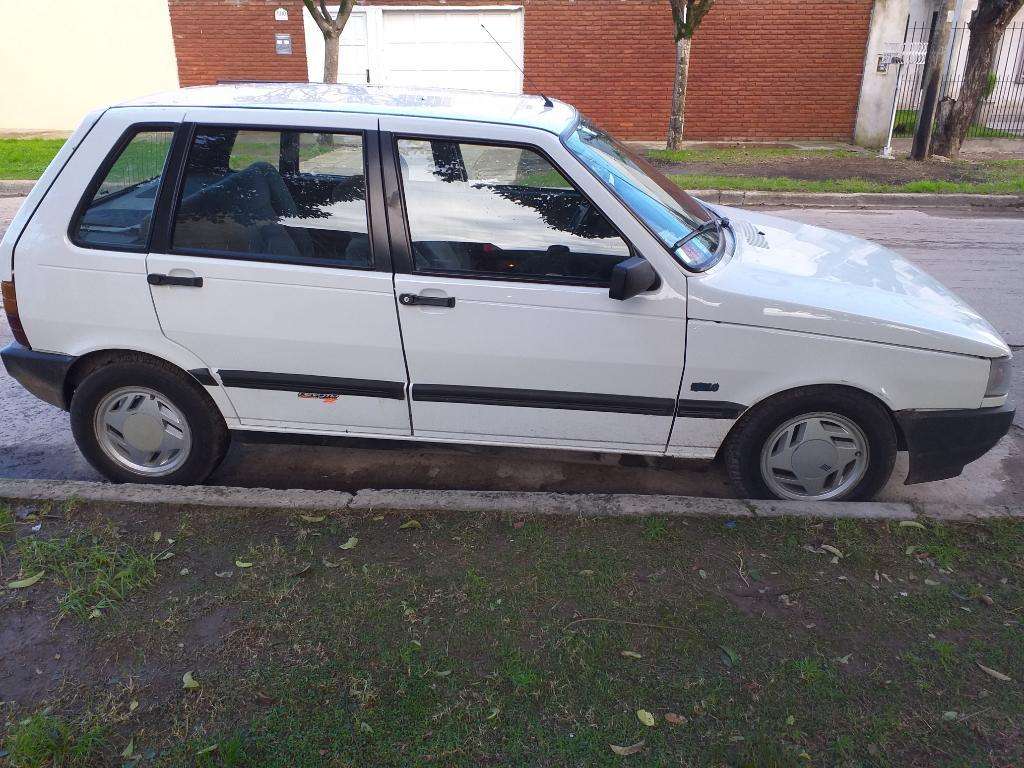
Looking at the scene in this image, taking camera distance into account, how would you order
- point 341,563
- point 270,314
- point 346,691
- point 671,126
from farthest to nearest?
point 671,126
point 270,314
point 341,563
point 346,691

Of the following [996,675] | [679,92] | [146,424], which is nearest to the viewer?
[996,675]

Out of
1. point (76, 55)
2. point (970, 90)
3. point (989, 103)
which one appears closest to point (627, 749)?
point (970, 90)

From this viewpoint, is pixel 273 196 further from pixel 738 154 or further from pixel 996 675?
pixel 738 154

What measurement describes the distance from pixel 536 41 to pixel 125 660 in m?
16.6

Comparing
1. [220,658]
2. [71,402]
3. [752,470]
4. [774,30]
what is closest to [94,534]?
[71,402]

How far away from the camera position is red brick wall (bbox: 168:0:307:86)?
56.9ft

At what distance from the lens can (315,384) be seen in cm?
382

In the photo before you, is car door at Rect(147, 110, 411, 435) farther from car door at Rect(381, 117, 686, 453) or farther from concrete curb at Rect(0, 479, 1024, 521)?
concrete curb at Rect(0, 479, 1024, 521)

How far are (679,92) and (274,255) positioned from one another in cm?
1298

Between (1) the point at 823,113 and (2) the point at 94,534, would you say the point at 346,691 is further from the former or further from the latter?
(1) the point at 823,113

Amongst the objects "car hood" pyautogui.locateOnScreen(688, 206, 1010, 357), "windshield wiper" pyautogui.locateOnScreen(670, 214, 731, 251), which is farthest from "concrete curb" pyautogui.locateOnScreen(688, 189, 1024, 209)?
"car hood" pyautogui.locateOnScreen(688, 206, 1010, 357)

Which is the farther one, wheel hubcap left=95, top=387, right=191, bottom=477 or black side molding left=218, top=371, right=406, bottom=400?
wheel hubcap left=95, top=387, right=191, bottom=477

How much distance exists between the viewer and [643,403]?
3721 mm

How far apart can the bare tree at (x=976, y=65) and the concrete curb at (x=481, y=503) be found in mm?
12734
